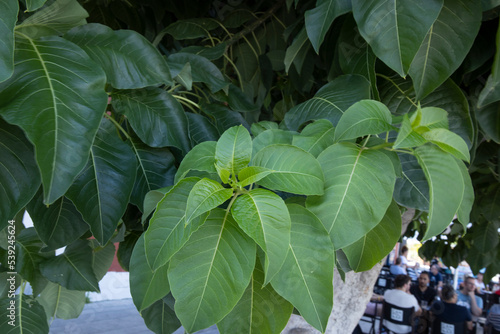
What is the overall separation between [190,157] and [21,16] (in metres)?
0.49

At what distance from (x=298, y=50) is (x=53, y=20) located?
19.5 inches

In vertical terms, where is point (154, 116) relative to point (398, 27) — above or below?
below

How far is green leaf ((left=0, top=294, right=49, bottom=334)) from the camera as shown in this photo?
84 centimetres

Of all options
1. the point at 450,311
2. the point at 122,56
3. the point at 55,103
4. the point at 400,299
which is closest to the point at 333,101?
the point at 122,56

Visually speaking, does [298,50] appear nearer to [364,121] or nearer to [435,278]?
[364,121]

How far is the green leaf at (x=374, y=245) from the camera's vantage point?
0.61m

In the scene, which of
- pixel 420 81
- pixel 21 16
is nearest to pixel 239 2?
pixel 21 16

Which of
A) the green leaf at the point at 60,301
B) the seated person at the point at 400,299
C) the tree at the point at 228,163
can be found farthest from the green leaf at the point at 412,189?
the seated person at the point at 400,299

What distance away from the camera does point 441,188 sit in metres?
0.52

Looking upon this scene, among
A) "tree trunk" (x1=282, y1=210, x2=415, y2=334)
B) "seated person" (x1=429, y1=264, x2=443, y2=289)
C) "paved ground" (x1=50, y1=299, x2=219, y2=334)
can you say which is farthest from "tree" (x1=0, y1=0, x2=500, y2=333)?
"seated person" (x1=429, y1=264, x2=443, y2=289)

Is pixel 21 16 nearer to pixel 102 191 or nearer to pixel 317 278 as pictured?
pixel 102 191

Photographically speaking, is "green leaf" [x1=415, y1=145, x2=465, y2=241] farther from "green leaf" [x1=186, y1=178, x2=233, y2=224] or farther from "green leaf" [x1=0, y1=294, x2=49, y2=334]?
"green leaf" [x1=0, y1=294, x2=49, y2=334]

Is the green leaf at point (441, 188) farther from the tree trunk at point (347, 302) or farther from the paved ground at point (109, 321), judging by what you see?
the paved ground at point (109, 321)

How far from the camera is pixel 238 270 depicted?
0.51 metres
